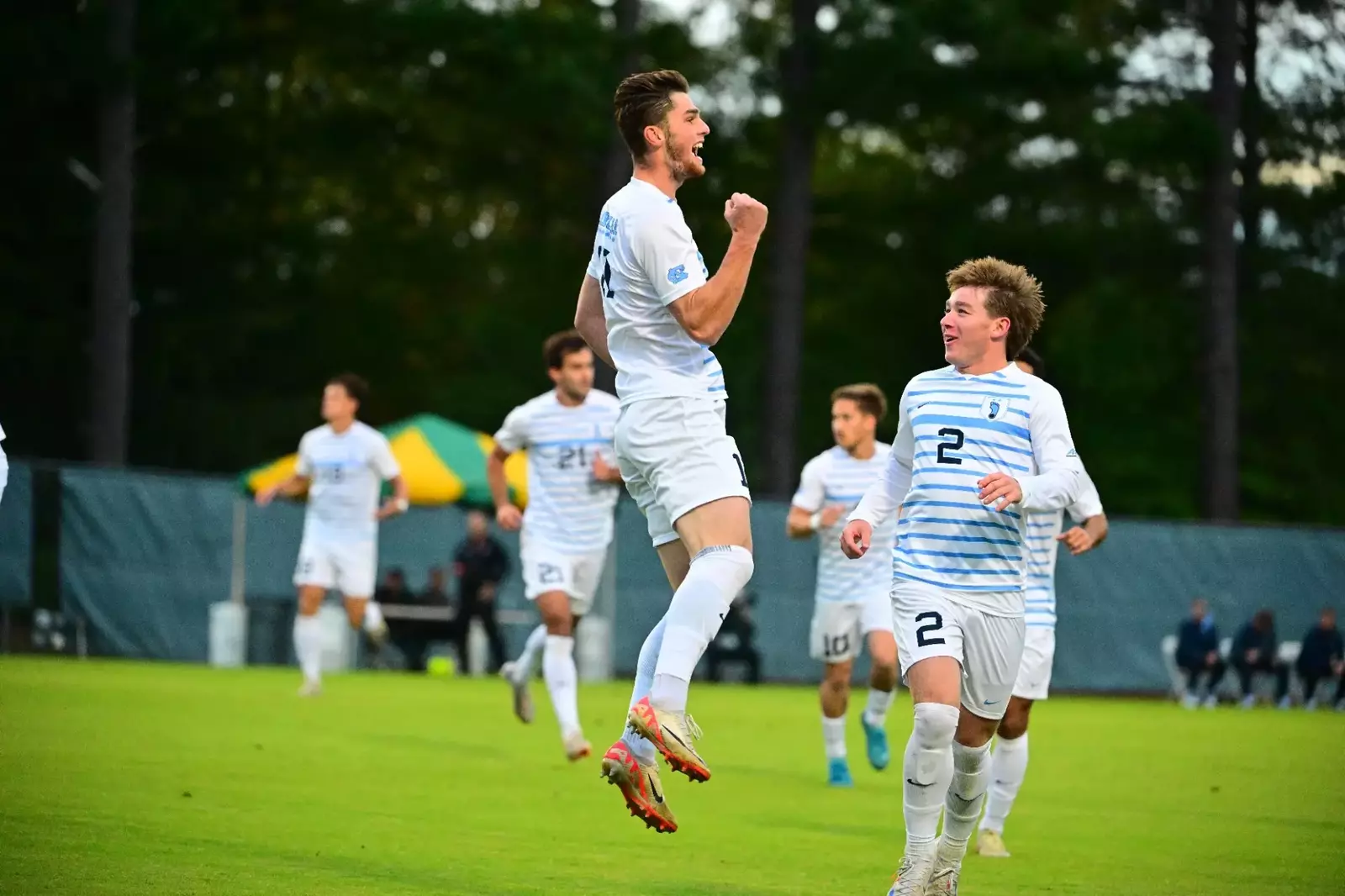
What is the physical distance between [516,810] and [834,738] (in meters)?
2.94

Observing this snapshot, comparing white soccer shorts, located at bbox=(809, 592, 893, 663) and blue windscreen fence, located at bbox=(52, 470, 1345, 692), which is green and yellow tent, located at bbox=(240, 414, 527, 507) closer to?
blue windscreen fence, located at bbox=(52, 470, 1345, 692)

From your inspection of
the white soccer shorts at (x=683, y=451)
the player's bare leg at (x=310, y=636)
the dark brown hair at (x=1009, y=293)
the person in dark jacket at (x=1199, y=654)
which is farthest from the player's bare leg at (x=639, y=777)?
the person in dark jacket at (x=1199, y=654)

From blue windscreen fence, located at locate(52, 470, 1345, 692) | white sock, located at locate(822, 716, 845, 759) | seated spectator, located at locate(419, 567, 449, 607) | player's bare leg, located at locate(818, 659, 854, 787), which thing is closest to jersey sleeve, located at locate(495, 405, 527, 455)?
player's bare leg, located at locate(818, 659, 854, 787)

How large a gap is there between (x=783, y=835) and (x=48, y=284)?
32.1 meters

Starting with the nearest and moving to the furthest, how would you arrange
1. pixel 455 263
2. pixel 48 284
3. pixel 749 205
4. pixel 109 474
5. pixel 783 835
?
pixel 749 205 < pixel 783 835 < pixel 109 474 < pixel 48 284 < pixel 455 263

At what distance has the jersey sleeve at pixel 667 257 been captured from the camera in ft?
23.3

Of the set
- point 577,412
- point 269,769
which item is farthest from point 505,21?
point 269,769

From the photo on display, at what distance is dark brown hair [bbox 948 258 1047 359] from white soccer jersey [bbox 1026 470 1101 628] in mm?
2174

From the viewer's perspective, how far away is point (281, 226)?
136 feet

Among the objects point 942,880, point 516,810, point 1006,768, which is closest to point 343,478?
point 516,810

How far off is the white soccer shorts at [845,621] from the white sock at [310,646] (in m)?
7.08

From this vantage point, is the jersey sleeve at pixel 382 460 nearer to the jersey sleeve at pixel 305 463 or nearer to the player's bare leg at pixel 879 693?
the jersey sleeve at pixel 305 463

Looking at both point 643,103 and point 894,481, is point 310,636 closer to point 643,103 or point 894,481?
point 894,481

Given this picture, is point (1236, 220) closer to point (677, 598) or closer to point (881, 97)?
point (881, 97)
